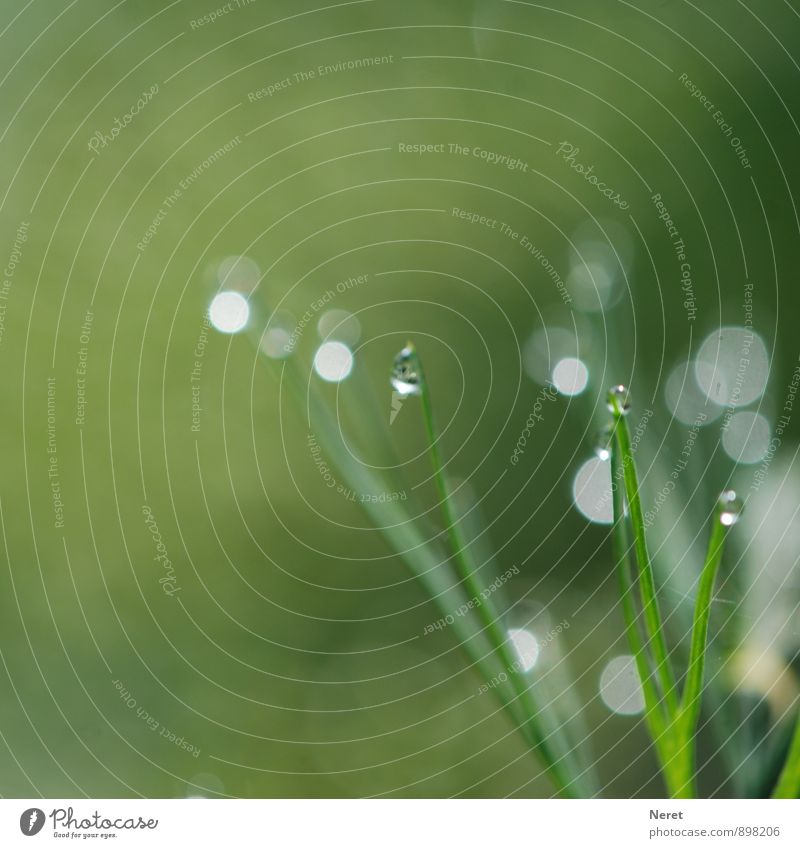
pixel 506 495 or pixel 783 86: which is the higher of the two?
pixel 783 86

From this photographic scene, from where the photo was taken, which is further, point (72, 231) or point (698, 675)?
point (72, 231)

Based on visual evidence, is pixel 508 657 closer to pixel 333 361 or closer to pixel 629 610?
pixel 629 610

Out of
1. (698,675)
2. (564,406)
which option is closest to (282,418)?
(564,406)

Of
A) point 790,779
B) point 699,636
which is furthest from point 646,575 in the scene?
point 790,779

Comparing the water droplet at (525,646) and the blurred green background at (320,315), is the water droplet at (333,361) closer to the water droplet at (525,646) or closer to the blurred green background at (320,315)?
the blurred green background at (320,315)

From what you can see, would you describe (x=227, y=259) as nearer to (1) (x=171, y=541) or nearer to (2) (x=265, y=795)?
(1) (x=171, y=541)
